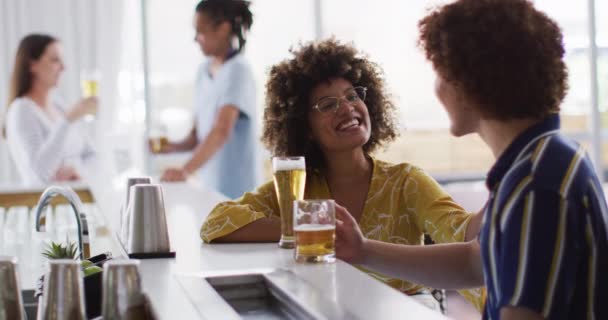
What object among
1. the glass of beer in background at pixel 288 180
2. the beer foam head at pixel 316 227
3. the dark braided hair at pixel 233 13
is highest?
the dark braided hair at pixel 233 13

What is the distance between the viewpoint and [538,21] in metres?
1.18

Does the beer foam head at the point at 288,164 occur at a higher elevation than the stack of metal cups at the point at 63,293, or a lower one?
higher

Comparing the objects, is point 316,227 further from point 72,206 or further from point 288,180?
point 72,206

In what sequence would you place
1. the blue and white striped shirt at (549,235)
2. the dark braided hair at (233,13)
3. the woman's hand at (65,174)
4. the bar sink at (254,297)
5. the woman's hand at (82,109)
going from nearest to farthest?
the blue and white striped shirt at (549,235) → the bar sink at (254,297) → the dark braided hair at (233,13) → the woman's hand at (82,109) → the woman's hand at (65,174)

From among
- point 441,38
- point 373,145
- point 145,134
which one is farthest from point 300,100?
point 145,134

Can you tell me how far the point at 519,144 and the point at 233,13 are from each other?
2.66 m

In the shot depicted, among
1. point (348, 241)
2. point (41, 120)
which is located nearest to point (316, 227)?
point (348, 241)

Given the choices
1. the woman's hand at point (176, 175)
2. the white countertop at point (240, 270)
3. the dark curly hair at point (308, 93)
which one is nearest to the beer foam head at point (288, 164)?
the white countertop at point (240, 270)

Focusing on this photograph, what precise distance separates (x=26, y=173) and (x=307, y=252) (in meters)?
3.02

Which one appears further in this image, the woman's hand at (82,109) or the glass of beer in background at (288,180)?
the woman's hand at (82,109)

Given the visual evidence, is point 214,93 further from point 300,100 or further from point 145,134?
point 145,134

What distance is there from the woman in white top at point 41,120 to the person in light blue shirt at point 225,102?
612mm

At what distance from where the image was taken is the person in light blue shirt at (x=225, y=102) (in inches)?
144

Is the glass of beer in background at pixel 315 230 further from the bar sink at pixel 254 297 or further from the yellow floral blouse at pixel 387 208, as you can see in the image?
the yellow floral blouse at pixel 387 208
